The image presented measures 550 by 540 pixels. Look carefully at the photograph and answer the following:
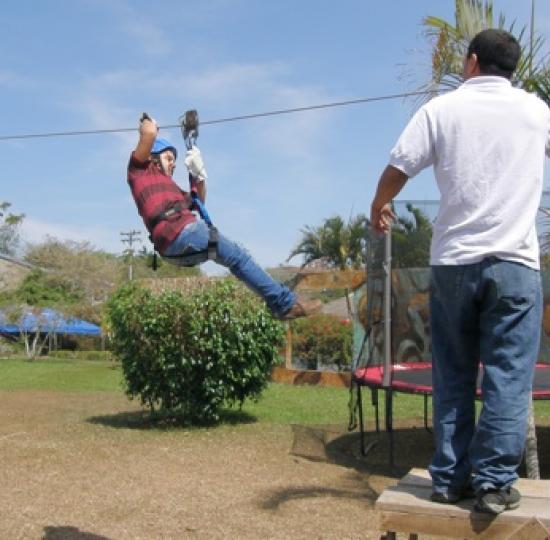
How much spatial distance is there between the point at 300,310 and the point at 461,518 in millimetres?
1945

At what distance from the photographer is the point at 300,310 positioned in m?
4.55

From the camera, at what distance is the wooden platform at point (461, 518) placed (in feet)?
8.72

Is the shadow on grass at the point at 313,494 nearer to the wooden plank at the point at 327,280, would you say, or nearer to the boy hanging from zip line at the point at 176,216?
the boy hanging from zip line at the point at 176,216

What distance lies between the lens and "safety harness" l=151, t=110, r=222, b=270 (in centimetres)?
424

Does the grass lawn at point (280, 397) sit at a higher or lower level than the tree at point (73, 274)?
lower

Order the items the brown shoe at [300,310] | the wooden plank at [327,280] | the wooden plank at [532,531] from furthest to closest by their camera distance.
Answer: the wooden plank at [327,280]
the brown shoe at [300,310]
the wooden plank at [532,531]

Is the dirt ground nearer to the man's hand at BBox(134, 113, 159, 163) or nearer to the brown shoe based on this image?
the brown shoe

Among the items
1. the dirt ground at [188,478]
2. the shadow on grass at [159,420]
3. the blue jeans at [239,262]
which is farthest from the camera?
the shadow on grass at [159,420]

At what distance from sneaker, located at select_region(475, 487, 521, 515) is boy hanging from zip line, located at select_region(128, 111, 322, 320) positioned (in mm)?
1903

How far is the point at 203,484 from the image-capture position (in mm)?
6324

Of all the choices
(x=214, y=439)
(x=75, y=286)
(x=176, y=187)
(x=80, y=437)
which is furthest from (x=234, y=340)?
(x=75, y=286)

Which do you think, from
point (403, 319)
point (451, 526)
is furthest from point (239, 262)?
point (403, 319)

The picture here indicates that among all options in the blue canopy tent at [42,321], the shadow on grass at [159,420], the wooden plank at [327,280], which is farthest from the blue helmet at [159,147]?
the blue canopy tent at [42,321]

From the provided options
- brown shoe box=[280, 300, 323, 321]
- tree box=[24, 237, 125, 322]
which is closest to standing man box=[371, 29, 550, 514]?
brown shoe box=[280, 300, 323, 321]
